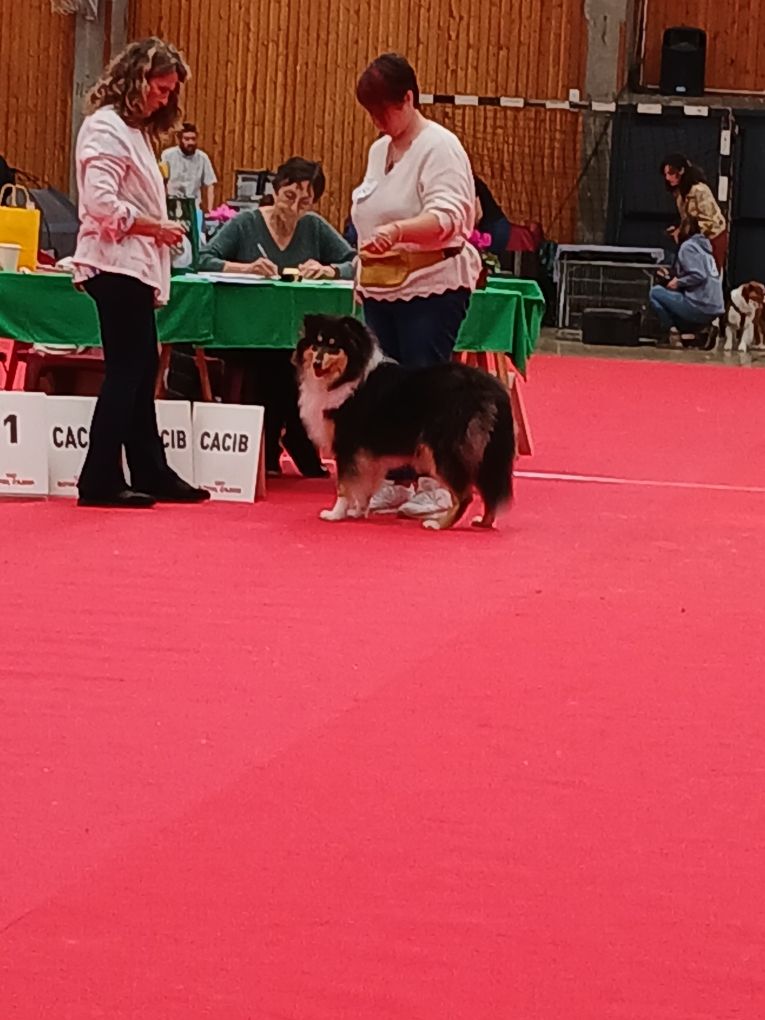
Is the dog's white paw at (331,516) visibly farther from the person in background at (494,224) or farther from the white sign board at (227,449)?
the person in background at (494,224)

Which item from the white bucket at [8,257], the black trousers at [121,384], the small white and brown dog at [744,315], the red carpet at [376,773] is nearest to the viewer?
the red carpet at [376,773]

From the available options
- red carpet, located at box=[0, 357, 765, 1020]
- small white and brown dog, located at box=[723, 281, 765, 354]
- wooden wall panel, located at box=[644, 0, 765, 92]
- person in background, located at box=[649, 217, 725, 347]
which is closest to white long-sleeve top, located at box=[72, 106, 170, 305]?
red carpet, located at box=[0, 357, 765, 1020]

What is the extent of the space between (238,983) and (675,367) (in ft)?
38.3

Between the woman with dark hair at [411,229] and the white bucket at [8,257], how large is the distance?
4.68 ft

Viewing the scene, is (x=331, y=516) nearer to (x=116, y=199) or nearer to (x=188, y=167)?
(x=116, y=199)

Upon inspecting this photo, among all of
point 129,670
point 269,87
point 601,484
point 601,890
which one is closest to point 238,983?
point 601,890

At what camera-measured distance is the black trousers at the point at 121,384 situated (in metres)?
5.88

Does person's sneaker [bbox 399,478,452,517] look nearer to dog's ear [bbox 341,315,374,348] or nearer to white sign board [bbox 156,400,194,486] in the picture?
dog's ear [bbox 341,315,374,348]

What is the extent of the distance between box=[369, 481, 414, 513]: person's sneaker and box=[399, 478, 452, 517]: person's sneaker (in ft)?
0.17

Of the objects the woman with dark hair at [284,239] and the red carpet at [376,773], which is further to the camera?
the woman with dark hair at [284,239]

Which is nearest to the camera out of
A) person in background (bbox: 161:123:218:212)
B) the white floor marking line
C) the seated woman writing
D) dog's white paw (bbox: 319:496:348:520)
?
dog's white paw (bbox: 319:496:348:520)

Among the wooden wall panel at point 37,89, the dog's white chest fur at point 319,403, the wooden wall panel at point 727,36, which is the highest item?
the wooden wall panel at point 727,36

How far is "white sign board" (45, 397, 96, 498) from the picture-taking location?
20.8 feet

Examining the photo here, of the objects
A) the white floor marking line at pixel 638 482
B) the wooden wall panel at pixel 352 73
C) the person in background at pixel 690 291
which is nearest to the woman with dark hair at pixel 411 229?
the white floor marking line at pixel 638 482
